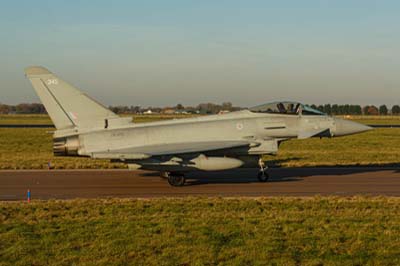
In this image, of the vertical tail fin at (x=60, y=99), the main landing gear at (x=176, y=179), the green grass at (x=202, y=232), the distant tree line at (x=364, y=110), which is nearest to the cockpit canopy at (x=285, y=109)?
the main landing gear at (x=176, y=179)

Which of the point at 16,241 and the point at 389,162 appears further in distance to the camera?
the point at 389,162

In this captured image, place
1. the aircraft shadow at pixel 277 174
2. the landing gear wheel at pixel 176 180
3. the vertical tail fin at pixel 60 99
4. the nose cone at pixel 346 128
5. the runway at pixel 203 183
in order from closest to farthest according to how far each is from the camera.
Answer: the runway at pixel 203 183, the landing gear wheel at pixel 176 180, the vertical tail fin at pixel 60 99, the aircraft shadow at pixel 277 174, the nose cone at pixel 346 128

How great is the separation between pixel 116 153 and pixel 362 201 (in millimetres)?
7528

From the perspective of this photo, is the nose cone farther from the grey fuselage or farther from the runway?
the runway

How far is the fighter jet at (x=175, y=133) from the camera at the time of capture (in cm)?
1675

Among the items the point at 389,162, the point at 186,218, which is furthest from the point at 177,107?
the point at 186,218

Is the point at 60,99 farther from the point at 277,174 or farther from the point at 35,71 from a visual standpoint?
the point at 277,174

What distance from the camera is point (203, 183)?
17750 millimetres

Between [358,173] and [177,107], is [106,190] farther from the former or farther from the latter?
[177,107]

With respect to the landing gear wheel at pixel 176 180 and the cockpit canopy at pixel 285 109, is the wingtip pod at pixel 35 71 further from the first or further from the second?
the cockpit canopy at pixel 285 109

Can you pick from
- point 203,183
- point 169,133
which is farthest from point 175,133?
point 203,183

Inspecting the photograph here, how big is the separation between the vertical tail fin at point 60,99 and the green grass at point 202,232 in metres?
4.87

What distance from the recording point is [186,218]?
36.1 ft

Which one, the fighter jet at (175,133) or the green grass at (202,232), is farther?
the fighter jet at (175,133)
